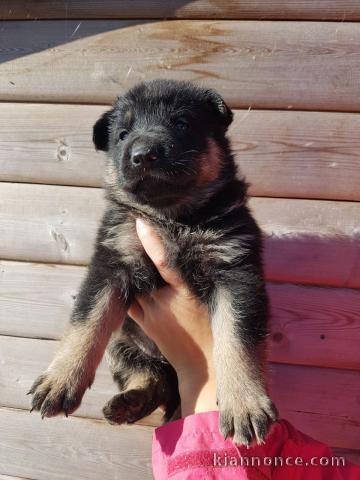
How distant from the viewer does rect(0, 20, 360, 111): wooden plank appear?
2.31 m

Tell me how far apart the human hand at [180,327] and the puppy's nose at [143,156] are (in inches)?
12.2

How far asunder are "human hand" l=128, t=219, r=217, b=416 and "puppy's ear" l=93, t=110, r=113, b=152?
43 cm

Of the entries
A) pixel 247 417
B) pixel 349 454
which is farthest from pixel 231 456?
pixel 349 454

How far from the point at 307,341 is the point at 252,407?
0.92 m

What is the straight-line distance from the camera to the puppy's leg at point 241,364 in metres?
1.51

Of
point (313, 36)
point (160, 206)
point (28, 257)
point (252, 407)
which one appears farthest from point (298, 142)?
point (28, 257)

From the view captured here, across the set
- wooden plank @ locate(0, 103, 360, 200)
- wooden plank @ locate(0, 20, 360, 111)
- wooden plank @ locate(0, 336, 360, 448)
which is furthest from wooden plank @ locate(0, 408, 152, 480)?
wooden plank @ locate(0, 20, 360, 111)

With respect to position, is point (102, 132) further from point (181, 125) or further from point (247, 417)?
point (247, 417)

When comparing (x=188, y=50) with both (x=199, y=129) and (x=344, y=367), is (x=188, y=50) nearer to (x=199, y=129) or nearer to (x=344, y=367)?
(x=199, y=129)

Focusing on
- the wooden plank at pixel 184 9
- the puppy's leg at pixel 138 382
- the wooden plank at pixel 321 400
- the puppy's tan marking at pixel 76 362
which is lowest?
the wooden plank at pixel 321 400

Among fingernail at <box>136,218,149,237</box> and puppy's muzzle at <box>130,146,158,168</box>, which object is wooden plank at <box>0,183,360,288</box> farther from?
puppy's muzzle at <box>130,146,158,168</box>

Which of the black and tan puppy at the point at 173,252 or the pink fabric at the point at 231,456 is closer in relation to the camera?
the pink fabric at the point at 231,456

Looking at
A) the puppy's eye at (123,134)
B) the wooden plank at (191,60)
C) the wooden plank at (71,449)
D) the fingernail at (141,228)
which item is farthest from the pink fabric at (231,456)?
the wooden plank at (191,60)

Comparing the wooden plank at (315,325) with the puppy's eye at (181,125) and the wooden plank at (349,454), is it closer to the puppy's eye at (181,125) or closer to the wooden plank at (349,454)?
the wooden plank at (349,454)
